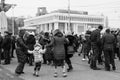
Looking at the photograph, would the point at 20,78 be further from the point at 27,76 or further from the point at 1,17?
the point at 1,17

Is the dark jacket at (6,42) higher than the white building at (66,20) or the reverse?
higher

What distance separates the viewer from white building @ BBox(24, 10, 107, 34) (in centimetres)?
11719

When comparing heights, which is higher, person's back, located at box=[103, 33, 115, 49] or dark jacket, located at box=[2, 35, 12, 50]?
person's back, located at box=[103, 33, 115, 49]

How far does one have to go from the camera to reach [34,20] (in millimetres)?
140375

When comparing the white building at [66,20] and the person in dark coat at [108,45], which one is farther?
the white building at [66,20]

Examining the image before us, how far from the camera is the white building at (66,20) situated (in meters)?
117

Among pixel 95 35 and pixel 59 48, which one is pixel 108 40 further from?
pixel 59 48

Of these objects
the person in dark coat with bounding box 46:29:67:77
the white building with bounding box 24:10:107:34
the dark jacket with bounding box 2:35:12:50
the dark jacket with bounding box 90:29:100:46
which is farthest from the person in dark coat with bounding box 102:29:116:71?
the white building with bounding box 24:10:107:34

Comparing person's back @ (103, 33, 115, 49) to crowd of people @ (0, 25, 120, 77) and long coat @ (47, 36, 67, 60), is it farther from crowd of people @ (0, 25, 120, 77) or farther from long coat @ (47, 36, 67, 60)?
long coat @ (47, 36, 67, 60)

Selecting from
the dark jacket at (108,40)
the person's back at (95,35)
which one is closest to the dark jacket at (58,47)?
the person's back at (95,35)

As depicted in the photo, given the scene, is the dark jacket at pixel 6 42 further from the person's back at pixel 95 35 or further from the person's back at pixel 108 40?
the person's back at pixel 108 40

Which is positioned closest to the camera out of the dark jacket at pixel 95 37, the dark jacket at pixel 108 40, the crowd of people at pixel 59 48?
the crowd of people at pixel 59 48

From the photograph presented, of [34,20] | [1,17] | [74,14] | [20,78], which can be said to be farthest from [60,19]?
[20,78]

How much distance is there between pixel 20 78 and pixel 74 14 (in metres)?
113
